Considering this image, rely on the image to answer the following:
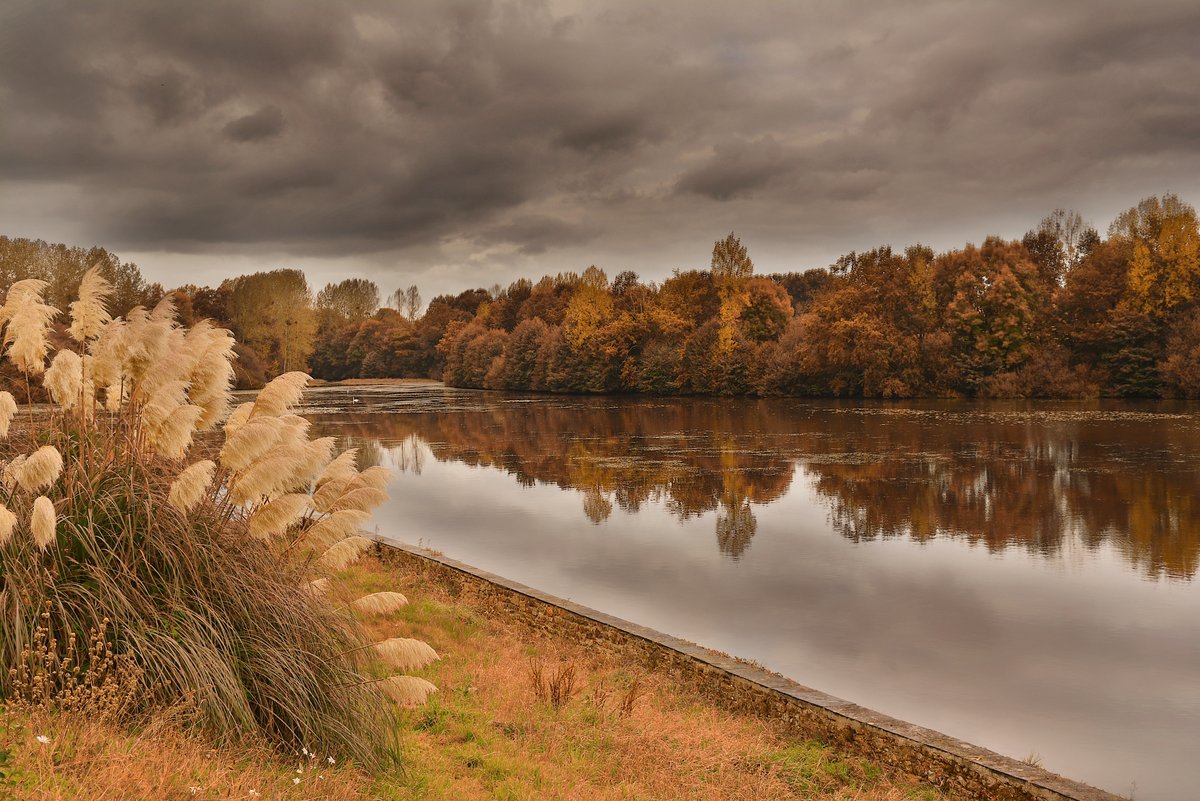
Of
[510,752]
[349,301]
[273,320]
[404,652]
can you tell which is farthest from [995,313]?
[349,301]

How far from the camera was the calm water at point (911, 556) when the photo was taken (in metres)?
8.33

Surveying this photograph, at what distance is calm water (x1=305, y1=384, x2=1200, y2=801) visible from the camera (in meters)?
8.33

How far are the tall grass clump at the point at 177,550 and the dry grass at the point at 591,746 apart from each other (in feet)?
2.33

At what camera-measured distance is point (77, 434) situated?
18.6 feet

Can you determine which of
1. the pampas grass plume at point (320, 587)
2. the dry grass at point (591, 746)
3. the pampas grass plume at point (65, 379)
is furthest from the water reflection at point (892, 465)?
the pampas grass plume at point (65, 379)

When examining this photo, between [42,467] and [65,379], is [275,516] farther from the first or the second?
[65,379]

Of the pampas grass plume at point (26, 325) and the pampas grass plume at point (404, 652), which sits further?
the pampas grass plume at point (26, 325)

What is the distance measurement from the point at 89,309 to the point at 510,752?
14.4ft

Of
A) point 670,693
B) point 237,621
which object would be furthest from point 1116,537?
point 237,621

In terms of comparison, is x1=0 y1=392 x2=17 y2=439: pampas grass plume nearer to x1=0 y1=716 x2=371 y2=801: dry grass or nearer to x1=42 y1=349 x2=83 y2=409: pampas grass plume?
x1=42 y1=349 x2=83 y2=409: pampas grass plume

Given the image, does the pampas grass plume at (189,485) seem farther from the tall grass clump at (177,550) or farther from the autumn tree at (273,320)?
the autumn tree at (273,320)

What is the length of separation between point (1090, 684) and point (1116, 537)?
7.48 meters

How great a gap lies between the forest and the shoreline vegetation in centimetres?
4021

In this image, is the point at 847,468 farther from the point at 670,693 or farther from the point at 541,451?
the point at 670,693
